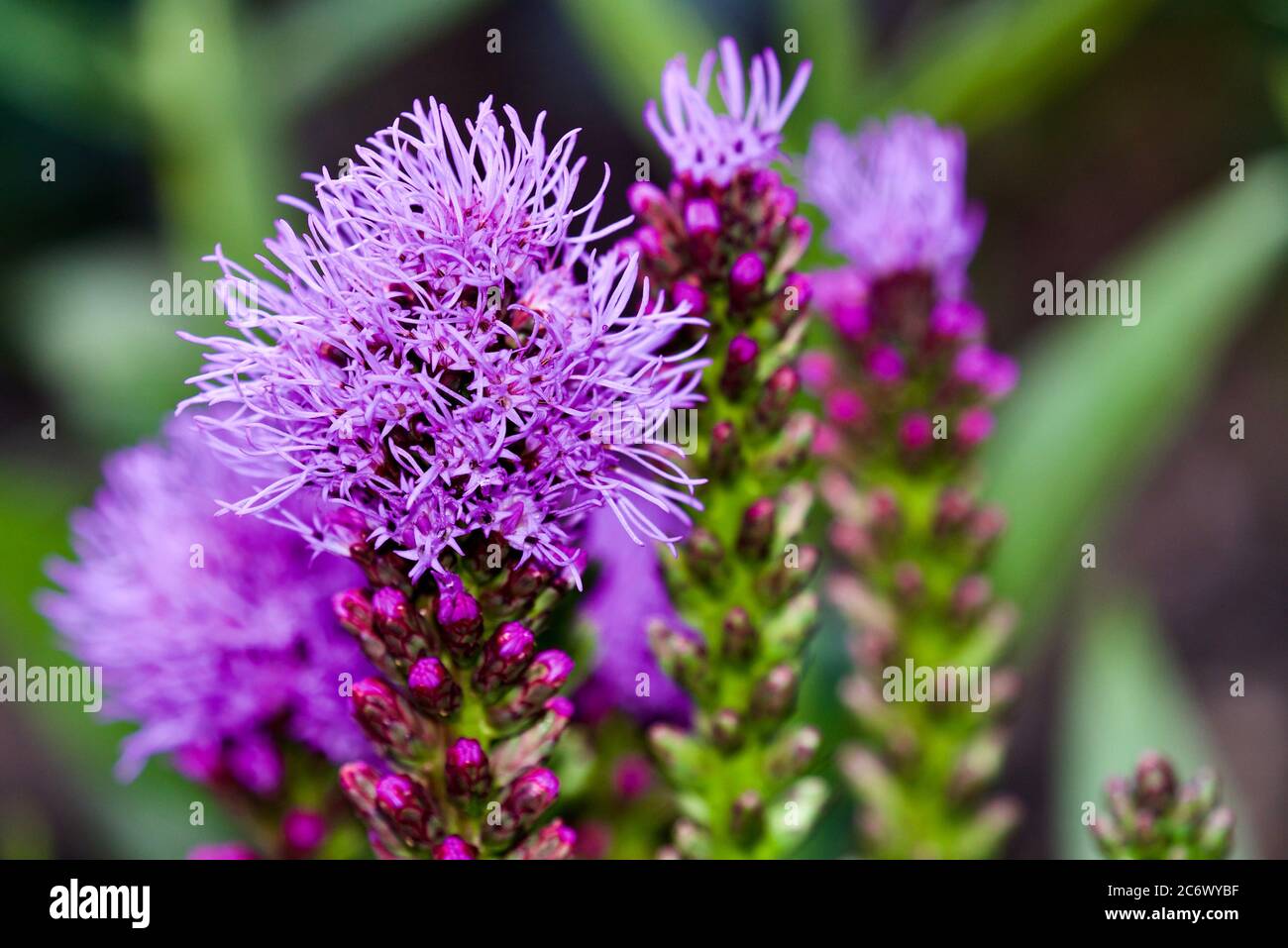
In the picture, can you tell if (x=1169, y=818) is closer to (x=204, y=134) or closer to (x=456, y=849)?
(x=456, y=849)

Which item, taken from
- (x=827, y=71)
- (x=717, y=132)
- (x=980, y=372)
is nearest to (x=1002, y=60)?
(x=827, y=71)

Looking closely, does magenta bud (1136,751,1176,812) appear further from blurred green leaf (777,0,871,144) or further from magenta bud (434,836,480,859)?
blurred green leaf (777,0,871,144)

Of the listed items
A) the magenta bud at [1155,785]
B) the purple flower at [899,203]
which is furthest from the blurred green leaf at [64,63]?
the magenta bud at [1155,785]

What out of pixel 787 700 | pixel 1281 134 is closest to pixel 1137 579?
pixel 1281 134

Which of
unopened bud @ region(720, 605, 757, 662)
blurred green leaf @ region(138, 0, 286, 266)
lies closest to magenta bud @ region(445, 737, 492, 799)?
unopened bud @ region(720, 605, 757, 662)

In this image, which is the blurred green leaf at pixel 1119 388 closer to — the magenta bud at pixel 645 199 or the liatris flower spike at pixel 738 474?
the liatris flower spike at pixel 738 474
